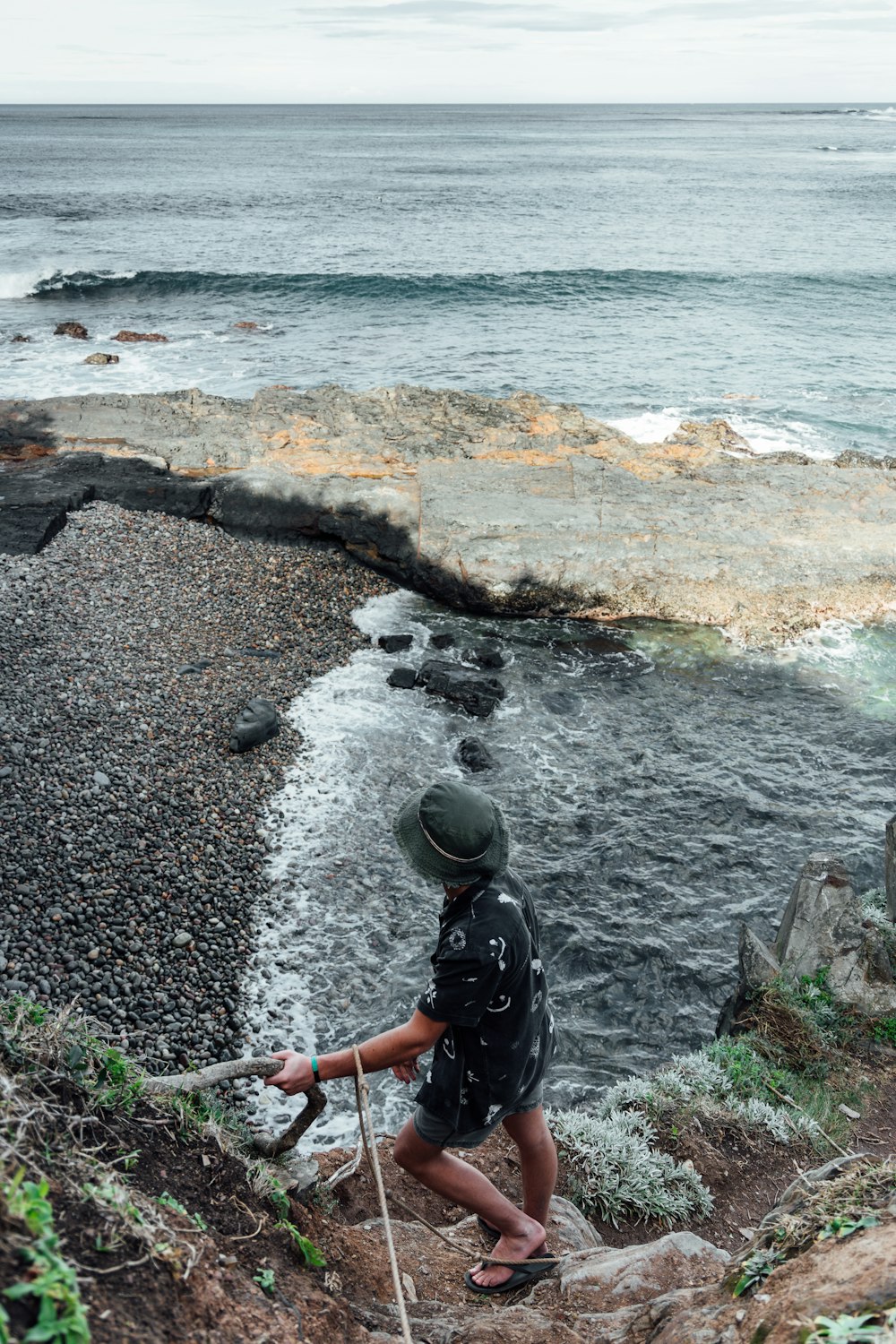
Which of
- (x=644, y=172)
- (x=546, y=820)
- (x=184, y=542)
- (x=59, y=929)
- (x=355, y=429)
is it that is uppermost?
(x=644, y=172)

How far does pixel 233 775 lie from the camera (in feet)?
28.8

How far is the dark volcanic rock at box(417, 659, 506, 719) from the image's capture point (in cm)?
1076

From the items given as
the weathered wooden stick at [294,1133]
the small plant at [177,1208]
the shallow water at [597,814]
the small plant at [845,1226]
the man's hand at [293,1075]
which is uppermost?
the small plant at [177,1208]

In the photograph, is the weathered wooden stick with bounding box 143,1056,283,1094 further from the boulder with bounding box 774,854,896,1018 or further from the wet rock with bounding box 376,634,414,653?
the wet rock with bounding box 376,634,414,653

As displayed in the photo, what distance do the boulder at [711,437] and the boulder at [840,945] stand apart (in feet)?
38.5

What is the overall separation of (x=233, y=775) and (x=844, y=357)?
970 inches

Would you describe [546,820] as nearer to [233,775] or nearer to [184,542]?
[233,775]

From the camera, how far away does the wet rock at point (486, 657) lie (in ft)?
38.1

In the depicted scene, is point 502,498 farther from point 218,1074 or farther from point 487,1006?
point 218,1074

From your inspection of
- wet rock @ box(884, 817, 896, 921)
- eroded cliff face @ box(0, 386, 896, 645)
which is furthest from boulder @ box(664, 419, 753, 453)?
wet rock @ box(884, 817, 896, 921)

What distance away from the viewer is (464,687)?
1097cm

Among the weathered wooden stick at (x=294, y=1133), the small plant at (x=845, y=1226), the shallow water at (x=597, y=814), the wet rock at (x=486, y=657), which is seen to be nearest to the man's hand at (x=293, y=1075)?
the weathered wooden stick at (x=294, y=1133)

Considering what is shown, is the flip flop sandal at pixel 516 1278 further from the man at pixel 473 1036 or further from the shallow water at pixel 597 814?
the shallow water at pixel 597 814

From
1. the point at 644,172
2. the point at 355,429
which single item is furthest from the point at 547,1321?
the point at 644,172
